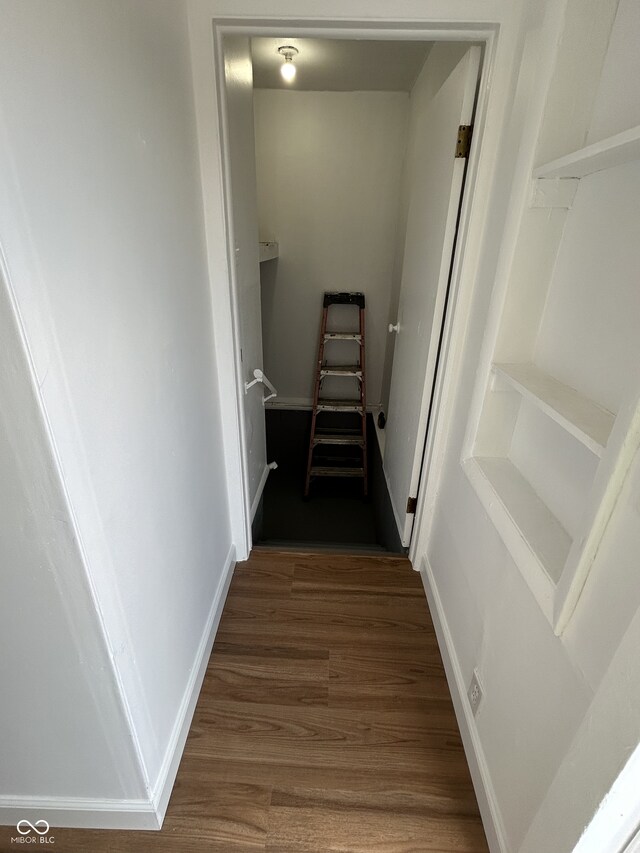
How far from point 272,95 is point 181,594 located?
3.12 m

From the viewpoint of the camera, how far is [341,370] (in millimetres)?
3188

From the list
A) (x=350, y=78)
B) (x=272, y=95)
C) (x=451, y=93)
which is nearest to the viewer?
(x=451, y=93)

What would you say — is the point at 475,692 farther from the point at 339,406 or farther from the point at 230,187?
the point at 339,406

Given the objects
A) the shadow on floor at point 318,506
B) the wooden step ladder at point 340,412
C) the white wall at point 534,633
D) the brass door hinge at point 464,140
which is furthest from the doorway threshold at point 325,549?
the brass door hinge at point 464,140

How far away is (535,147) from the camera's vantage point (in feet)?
3.26

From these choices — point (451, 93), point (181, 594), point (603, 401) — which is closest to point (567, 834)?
point (603, 401)

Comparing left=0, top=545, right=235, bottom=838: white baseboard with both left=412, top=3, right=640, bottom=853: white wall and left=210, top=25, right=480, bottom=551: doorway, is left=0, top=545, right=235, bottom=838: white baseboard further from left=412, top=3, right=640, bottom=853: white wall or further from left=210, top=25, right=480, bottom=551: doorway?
left=210, top=25, right=480, bottom=551: doorway

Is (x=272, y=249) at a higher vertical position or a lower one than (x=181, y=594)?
higher

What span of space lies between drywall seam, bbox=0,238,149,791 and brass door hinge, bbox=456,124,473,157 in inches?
55.6

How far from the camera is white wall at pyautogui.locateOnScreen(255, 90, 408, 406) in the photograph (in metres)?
2.74

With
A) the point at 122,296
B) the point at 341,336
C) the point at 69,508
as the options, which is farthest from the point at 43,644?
the point at 341,336

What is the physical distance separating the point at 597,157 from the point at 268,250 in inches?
86.4

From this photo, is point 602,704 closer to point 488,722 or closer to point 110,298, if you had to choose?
point 488,722

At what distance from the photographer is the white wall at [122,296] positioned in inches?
22.5
